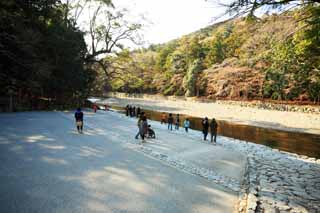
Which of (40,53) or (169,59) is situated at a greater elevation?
(169,59)

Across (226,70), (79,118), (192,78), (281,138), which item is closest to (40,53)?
(79,118)

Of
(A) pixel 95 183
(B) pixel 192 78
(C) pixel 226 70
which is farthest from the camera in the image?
(B) pixel 192 78

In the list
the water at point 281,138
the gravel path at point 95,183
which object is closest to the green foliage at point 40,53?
the gravel path at point 95,183

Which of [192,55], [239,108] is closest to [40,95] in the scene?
[239,108]

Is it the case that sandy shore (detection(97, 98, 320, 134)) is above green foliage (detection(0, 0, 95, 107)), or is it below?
below

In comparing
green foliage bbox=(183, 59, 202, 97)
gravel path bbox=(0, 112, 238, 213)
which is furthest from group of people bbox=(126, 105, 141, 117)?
green foliage bbox=(183, 59, 202, 97)

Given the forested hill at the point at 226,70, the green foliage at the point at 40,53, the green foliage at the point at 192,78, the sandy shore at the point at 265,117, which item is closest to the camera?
the green foliage at the point at 40,53

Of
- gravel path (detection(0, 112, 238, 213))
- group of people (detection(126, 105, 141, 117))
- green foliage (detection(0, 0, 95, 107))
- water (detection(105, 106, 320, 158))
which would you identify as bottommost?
water (detection(105, 106, 320, 158))

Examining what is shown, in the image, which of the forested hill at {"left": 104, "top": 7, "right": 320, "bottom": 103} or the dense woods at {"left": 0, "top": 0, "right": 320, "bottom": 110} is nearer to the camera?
the dense woods at {"left": 0, "top": 0, "right": 320, "bottom": 110}

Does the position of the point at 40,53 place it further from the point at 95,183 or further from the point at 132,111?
the point at 95,183

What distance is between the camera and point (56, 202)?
3854 millimetres

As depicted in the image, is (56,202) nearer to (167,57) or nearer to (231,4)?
(231,4)

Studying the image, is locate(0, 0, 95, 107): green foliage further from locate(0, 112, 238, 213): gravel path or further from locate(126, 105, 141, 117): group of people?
locate(0, 112, 238, 213): gravel path

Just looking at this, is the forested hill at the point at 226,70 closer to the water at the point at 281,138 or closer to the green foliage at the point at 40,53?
the water at the point at 281,138
